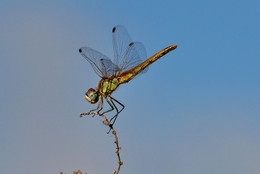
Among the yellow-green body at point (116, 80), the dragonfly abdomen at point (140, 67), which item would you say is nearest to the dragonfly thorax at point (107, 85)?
the yellow-green body at point (116, 80)

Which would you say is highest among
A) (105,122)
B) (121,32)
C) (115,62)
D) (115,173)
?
(121,32)

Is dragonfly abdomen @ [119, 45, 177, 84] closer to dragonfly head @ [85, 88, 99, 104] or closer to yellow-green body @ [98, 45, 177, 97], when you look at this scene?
yellow-green body @ [98, 45, 177, 97]

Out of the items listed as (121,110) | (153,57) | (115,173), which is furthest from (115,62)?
(115,173)

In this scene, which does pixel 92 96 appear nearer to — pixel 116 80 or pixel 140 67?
pixel 116 80

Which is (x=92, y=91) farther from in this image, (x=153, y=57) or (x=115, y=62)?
(x=153, y=57)

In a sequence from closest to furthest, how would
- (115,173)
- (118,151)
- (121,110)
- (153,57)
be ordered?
(115,173)
(118,151)
(121,110)
(153,57)
